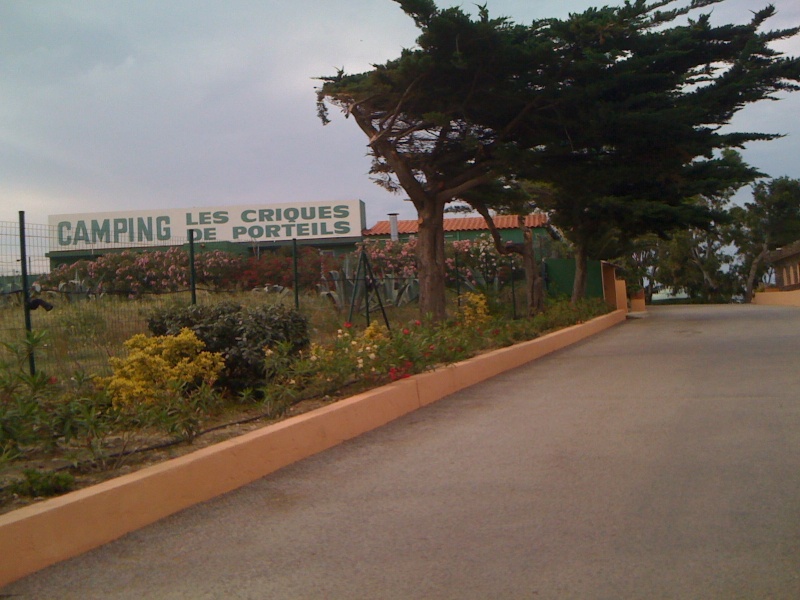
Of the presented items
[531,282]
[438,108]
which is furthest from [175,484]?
[531,282]

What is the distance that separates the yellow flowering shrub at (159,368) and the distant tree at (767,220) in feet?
175

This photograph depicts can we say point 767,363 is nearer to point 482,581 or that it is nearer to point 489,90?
point 489,90

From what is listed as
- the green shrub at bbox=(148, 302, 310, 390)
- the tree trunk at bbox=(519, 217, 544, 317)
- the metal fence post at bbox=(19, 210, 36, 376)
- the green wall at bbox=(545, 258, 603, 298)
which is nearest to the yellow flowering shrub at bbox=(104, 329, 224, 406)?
the green shrub at bbox=(148, 302, 310, 390)

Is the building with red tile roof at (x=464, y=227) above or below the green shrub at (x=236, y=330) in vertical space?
above

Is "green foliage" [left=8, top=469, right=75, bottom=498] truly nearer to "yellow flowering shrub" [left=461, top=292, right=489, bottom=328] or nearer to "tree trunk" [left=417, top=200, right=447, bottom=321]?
"tree trunk" [left=417, top=200, right=447, bottom=321]

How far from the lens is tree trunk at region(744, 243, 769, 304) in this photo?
59.0 metres

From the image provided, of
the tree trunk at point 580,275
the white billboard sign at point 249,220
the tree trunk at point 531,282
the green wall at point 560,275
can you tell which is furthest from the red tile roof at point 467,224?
the tree trunk at point 531,282

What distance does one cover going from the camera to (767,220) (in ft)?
191

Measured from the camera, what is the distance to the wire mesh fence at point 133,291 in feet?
27.7

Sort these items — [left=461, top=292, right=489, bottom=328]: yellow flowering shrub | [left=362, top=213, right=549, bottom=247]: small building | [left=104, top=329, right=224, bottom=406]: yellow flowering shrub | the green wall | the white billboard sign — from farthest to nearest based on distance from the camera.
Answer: [left=362, top=213, right=549, bottom=247]: small building → the white billboard sign → the green wall → [left=461, top=292, right=489, bottom=328]: yellow flowering shrub → [left=104, top=329, right=224, bottom=406]: yellow flowering shrub

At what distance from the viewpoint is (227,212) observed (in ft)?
128

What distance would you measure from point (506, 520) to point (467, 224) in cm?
3928

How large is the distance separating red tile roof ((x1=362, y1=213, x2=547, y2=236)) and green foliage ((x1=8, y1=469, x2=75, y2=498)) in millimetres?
37103

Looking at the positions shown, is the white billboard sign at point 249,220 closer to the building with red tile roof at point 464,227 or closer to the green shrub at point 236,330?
the building with red tile roof at point 464,227
